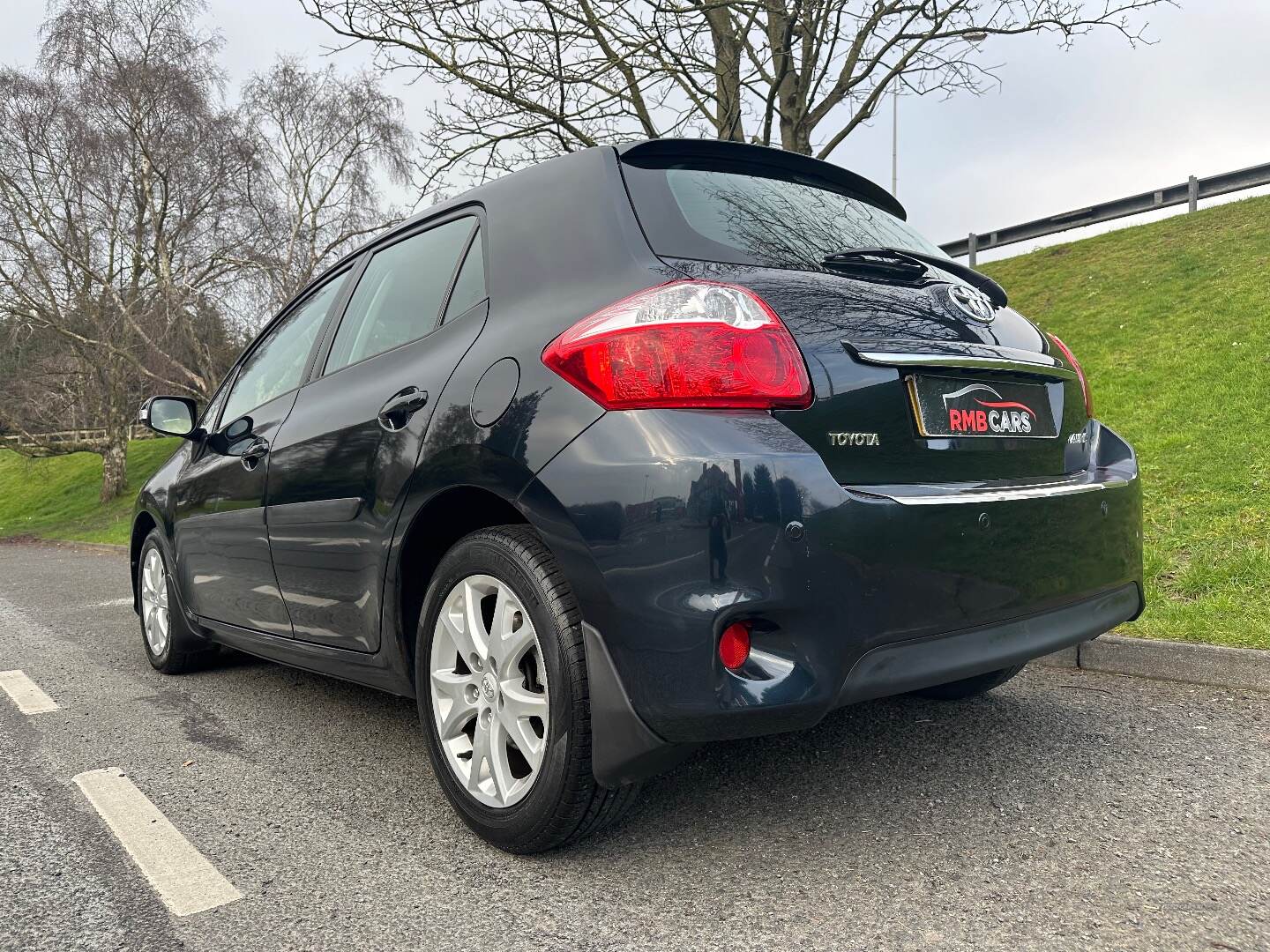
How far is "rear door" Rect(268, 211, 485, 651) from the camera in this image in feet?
8.53

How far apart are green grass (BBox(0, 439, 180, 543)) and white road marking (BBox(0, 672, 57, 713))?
13329 millimetres

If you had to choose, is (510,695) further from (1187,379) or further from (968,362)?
A: (1187,379)

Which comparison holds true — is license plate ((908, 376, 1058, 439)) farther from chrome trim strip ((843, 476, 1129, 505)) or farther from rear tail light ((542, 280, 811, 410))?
rear tail light ((542, 280, 811, 410))

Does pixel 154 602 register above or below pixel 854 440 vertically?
below

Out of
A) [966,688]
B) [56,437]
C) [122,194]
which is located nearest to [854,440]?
[966,688]

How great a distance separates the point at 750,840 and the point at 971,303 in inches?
57.8

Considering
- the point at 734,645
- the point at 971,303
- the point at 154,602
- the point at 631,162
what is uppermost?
the point at 631,162

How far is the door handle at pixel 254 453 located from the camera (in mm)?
3430

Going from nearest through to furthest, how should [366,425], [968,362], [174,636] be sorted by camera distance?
[968,362] < [366,425] < [174,636]

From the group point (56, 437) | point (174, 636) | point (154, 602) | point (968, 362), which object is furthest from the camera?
point (56, 437)

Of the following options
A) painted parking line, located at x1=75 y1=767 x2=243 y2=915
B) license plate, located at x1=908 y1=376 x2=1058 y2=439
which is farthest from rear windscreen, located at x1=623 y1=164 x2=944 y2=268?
painted parking line, located at x1=75 y1=767 x2=243 y2=915

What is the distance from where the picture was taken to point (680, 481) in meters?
1.90

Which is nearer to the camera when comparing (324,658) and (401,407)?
(401,407)

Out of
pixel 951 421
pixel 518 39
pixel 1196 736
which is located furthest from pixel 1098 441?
pixel 518 39
